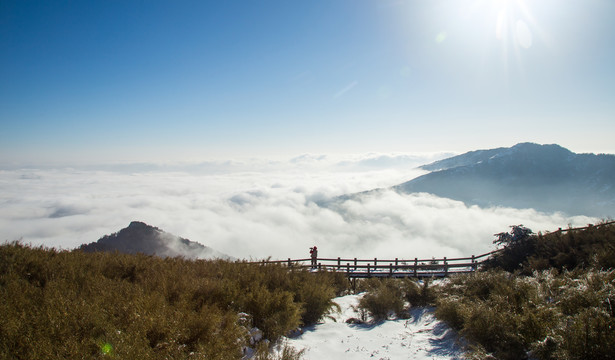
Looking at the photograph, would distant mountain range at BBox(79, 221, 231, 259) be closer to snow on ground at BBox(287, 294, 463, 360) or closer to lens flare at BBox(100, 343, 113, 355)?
snow on ground at BBox(287, 294, 463, 360)

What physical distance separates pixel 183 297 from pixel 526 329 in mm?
6494

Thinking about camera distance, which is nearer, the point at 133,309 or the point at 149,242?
the point at 133,309

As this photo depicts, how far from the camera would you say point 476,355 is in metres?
5.21

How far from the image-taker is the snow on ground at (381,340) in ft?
20.4

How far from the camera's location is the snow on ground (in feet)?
20.4

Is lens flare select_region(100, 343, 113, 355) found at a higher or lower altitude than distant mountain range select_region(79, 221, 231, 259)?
higher

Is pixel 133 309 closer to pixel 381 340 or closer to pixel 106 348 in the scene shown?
pixel 106 348

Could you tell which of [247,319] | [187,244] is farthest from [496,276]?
[187,244]

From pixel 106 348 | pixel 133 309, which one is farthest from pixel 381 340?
pixel 106 348

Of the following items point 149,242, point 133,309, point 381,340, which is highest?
point 133,309

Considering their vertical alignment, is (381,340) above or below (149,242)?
above

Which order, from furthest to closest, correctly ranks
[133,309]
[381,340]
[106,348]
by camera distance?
[381,340] → [133,309] → [106,348]

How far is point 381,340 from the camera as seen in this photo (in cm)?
721

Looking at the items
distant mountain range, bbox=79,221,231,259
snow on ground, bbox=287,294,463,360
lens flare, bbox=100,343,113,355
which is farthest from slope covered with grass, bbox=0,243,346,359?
distant mountain range, bbox=79,221,231,259
